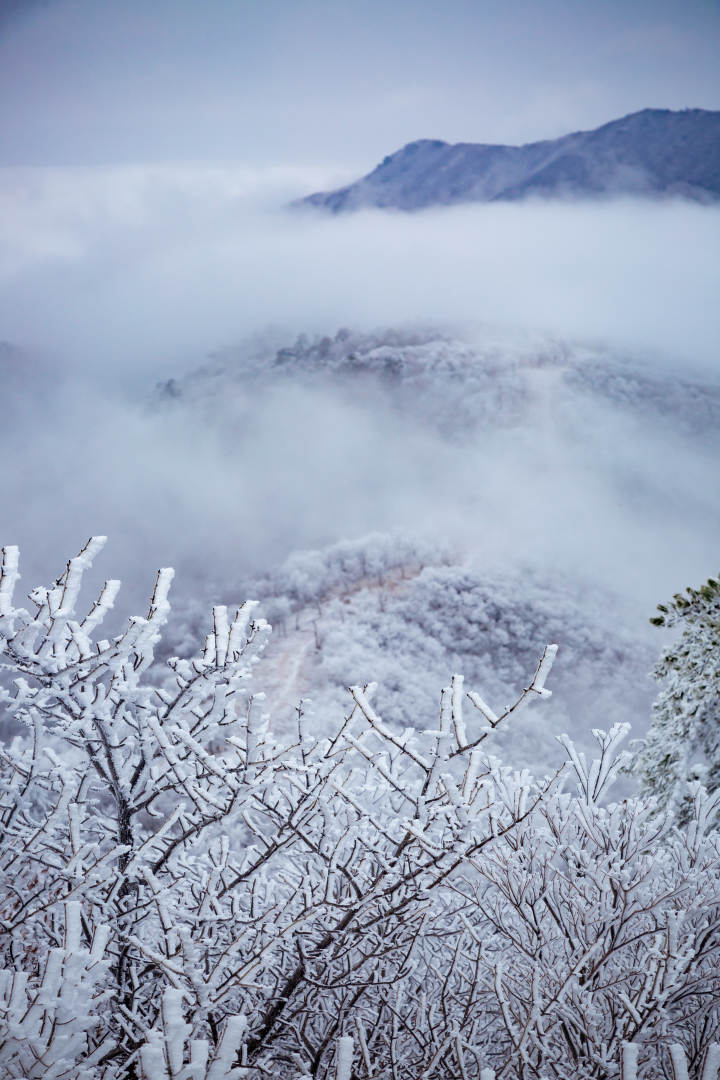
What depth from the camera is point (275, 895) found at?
11.9 feet

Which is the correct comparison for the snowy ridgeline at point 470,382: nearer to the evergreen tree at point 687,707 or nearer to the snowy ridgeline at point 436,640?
the snowy ridgeline at point 436,640

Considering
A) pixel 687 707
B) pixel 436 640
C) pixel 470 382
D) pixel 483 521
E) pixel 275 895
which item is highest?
pixel 470 382

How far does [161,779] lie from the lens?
2.71 meters

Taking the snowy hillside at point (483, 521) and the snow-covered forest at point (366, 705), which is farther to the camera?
the snowy hillside at point (483, 521)

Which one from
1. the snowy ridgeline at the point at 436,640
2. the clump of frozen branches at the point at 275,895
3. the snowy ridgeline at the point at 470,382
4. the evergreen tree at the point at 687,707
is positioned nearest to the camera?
the clump of frozen branches at the point at 275,895

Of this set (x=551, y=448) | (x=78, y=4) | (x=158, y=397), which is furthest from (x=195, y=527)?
(x=78, y=4)

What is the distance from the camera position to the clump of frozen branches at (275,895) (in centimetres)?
208

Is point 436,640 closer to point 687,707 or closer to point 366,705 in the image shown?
point 687,707

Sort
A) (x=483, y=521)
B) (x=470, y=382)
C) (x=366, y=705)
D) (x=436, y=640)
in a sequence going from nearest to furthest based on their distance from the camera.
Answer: (x=366, y=705)
(x=436, y=640)
(x=483, y=521)
(x=470, y=382)

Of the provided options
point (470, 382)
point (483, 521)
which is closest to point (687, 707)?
point (483, 521)

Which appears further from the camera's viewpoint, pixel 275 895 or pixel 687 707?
pixel 687 707

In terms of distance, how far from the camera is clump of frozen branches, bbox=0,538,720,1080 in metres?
2.08

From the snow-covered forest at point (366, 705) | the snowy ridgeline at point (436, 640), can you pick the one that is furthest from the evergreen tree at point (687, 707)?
the snowy ridgeline at point (436, 640)

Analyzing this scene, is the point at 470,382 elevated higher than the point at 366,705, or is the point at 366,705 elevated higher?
the point at 470,382
